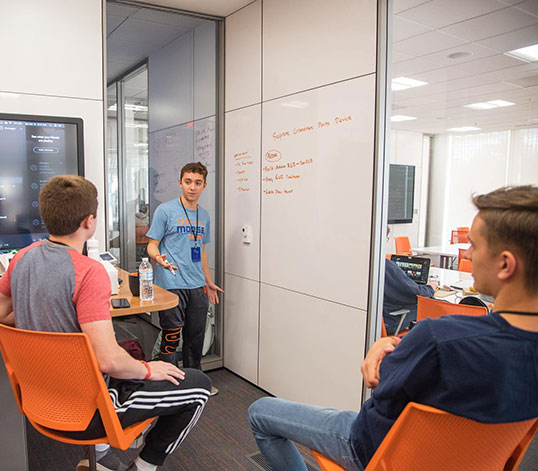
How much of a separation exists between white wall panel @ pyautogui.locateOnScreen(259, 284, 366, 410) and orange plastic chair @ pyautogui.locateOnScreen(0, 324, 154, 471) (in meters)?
1.37

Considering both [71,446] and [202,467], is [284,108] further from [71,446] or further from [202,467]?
[71,446]

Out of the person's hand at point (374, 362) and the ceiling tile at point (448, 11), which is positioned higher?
the ceiling tile at point (448, 11)

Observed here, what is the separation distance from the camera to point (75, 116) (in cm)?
299

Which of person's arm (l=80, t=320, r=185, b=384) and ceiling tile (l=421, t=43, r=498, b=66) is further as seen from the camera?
ceiling tile (l=421, t=43, r=498, b=66)

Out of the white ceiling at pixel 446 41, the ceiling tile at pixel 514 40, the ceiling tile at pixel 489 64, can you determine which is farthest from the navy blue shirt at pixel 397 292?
the ceiling tile at pixel 489 64

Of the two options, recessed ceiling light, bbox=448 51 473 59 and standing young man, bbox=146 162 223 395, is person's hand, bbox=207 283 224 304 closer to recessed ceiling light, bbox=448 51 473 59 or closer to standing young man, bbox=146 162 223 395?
standing young man, bbox=146 162 223 395

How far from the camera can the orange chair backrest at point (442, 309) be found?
8.02ft

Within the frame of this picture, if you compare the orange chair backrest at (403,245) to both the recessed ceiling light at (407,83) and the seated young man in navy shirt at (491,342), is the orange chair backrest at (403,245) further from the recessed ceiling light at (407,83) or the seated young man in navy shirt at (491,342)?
the seated young man in navy shirt at (491,342)

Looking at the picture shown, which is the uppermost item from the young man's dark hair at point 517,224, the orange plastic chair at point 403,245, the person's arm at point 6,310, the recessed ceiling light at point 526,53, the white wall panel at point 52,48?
the recessed ceiling light at point 526,53

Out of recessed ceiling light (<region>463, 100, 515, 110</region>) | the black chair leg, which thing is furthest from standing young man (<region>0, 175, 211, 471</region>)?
recessed ceiling light (<region>463, 100, 515, 110</region>)

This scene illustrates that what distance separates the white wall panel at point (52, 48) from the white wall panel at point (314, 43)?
117 centimetres

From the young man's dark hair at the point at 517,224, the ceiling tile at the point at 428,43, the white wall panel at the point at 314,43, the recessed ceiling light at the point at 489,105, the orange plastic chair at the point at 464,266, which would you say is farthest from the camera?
the recessed ceiling light at the point at 489,105

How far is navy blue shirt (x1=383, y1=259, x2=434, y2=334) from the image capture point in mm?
3135

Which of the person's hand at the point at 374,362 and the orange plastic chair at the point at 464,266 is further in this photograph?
the orange plastic chair at the point at 464,266
